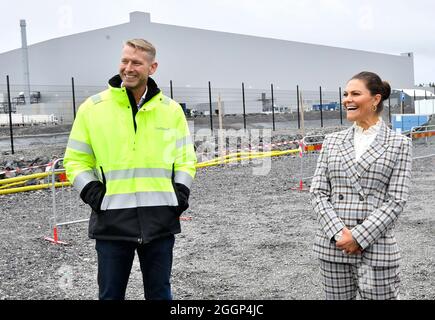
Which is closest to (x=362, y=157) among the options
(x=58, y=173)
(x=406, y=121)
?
(x=58, y=173)

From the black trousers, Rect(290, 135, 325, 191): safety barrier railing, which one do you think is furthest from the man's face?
→ Rect(290, 135, 325, 191): safety barrier railing

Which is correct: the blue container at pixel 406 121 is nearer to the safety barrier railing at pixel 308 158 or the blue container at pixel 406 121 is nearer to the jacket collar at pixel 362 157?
the safety barrier railing at pixel 308 158

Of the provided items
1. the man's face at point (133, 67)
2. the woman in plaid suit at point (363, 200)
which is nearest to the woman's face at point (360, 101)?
the woman in plaid suit at point (363, 200)

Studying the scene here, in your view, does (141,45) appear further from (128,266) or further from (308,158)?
(308,158)

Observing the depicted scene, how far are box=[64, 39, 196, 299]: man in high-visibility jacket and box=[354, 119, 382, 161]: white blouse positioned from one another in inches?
41.8

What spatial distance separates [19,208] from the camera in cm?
937

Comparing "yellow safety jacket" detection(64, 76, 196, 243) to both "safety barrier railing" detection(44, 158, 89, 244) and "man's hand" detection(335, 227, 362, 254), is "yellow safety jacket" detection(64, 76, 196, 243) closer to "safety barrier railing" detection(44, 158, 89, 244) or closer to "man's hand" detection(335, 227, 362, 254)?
"man's hand" detection(335, 227, 362, 254)

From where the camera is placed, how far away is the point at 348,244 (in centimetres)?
285

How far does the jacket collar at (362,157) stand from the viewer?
292 cm

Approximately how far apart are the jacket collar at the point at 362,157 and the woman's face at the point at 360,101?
0.40 feet

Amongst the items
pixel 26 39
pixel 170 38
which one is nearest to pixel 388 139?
pixel 170 38

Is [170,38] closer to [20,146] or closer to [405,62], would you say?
[20,146]

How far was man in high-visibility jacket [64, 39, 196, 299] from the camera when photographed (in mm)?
2998

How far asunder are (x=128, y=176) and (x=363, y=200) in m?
1.37
